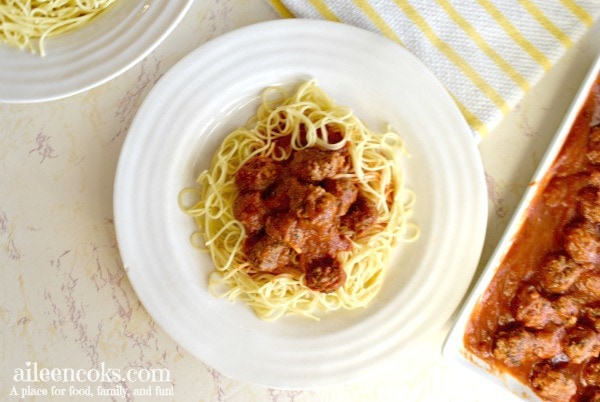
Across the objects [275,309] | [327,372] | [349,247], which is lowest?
[327,372]

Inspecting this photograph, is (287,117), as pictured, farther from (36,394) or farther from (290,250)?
(36,394)

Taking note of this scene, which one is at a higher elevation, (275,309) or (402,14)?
(402,14)

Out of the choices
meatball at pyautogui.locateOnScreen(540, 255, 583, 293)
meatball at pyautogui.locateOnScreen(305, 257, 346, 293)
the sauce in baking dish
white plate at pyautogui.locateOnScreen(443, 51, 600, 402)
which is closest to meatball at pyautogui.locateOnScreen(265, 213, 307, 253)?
meatball at pyautogui.locateOnScreen(305, 257, 346, 293)

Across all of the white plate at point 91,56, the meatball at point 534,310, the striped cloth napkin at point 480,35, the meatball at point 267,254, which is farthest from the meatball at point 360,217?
the white plate at point 91,56

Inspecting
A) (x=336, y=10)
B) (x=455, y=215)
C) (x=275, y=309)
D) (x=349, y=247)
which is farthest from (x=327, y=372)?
(x=336, y=10)

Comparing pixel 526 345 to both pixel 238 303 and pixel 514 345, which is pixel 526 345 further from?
pixel 238 303

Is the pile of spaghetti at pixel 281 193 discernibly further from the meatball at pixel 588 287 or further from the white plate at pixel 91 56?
the meatball at pixel 588 287

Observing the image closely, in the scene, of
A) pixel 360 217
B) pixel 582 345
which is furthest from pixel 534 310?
pixel 360 217
